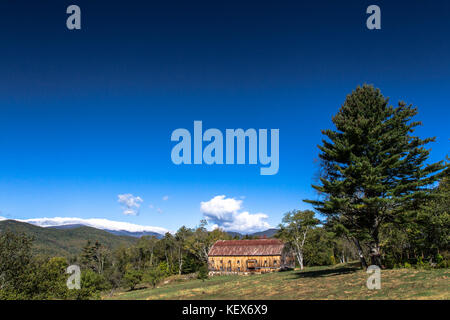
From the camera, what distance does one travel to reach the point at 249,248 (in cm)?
6456

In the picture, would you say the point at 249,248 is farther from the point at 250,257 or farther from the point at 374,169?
the point at 374,169

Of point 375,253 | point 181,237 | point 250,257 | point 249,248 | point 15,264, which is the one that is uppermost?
point 375,253

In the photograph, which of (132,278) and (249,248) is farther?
(249,248)

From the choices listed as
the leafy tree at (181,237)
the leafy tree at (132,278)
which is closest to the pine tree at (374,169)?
the leafy tree at (132,278)

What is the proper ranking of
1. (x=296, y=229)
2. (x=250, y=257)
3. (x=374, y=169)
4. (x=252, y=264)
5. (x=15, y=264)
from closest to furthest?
(x=374, y=169), (x=15, y=264), (x=296, y=229), (x=252, y=264), (x=250, y=257)

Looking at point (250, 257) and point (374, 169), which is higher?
point (374, 169)

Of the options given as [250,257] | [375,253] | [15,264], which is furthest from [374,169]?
[250,257]

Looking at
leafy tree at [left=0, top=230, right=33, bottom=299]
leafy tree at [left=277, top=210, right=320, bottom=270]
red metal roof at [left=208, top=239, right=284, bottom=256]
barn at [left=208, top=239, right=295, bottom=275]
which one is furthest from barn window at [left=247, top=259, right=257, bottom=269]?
leafy tree at [left=0, top=230, right=33, bottom=299]

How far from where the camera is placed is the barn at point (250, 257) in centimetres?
6047

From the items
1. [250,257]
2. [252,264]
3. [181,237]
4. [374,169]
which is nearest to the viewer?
[374,169]

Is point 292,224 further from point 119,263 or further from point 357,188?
point 119,263

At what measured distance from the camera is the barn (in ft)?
198

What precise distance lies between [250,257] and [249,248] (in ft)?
8.16

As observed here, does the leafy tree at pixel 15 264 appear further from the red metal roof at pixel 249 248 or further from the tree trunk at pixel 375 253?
the red metal roof at pixel 249 248
